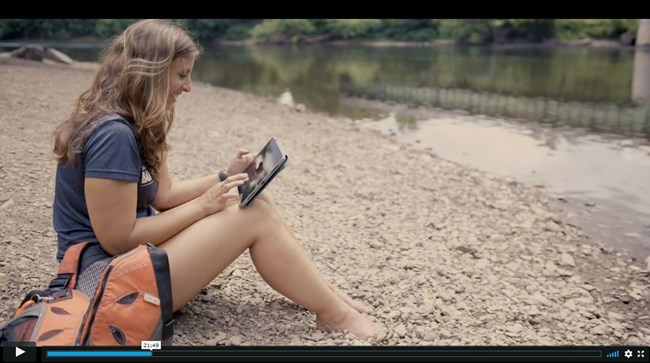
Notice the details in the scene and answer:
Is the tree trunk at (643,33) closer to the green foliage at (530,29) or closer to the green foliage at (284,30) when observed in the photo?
the green foliage at (530,29)

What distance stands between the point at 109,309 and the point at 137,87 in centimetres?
86

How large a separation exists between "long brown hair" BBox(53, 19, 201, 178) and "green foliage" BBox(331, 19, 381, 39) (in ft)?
149

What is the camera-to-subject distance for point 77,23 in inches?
1250

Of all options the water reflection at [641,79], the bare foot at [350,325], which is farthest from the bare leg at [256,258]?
the water reflection at [641,79]

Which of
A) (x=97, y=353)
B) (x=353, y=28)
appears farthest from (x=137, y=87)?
(x=353, y=28)

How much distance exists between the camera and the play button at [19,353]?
6.86ft

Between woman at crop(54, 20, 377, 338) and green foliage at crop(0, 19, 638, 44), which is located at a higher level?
woman at crop(54, 20, 377, 338)

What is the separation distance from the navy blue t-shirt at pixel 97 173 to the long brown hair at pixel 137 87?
0.19 ft

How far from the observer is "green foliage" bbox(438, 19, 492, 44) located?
1674 inches

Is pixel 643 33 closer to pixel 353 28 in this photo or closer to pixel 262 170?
pixel 353 28

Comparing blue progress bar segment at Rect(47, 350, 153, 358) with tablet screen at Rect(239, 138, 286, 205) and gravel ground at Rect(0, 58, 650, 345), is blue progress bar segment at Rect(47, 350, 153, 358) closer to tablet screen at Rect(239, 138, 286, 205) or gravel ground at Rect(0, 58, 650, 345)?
gravel ground at Rect(0, 58, 650, 345)

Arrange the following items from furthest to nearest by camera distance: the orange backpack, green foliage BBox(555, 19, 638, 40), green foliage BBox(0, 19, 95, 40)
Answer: green foliage BBox(555, 19, 638, 40), green foliage BBox(0, 19, 95, 40), the orange backpack

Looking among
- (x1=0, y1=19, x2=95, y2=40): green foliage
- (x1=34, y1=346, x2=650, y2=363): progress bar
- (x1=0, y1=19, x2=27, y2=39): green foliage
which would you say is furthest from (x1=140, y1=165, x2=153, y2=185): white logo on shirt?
(x1=0, y1=19, x2=27, y2=39): green foliage
